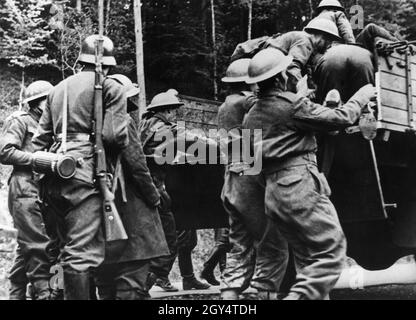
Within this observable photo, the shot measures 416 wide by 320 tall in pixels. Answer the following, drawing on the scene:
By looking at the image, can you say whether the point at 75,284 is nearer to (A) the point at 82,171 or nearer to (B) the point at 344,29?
(A) the point at 82,171

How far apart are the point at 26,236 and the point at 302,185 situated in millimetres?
2732

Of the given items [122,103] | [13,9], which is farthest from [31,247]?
[13,9]

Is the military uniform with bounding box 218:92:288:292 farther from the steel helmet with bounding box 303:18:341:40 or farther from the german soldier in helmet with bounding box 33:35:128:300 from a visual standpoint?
the german soldier in helmet with bounding box 33:35:128:300

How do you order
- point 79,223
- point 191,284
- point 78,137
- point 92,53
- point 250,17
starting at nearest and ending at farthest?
point 79,223 → point 78,137 → point 92,53 → point 191,284 → point 250,17

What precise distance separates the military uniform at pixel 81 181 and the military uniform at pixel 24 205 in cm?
77

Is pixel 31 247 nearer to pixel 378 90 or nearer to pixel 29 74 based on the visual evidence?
pixel 378 90

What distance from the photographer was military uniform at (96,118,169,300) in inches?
216

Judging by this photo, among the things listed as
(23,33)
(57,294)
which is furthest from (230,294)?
(23,33)

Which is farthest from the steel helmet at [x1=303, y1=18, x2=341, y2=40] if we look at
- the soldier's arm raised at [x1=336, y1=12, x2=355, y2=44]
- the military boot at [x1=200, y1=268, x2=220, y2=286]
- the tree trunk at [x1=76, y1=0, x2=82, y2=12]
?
the tree trunk at [x1=76, y1=0, x2=82, y2=12]

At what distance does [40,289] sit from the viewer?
5906 mm

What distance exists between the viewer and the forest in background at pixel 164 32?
18141 mm

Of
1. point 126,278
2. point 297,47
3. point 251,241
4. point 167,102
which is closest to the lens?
point 126,278

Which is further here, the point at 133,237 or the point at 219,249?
the point at 219,249

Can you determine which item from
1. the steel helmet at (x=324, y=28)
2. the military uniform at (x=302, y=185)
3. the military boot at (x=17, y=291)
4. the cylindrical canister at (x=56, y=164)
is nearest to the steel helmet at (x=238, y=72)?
the steel helmet at (x=324, y=28)
